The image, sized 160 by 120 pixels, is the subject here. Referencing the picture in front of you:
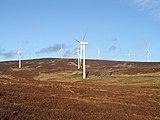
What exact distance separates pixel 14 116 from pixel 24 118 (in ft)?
1.58

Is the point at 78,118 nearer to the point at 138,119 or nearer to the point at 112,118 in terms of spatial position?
the point at 112,118

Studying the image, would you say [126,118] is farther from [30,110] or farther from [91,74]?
[91,74]

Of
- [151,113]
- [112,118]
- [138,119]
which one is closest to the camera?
[112,118]

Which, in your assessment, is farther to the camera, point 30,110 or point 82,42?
point 82,42

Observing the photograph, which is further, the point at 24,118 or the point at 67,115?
the point at 67,115

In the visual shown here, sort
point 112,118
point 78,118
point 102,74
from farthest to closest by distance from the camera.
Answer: point 102,74 → point 112,118 → point 78,118

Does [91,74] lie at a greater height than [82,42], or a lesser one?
lesser

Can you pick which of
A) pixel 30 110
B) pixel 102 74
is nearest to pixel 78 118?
pixel 30 110

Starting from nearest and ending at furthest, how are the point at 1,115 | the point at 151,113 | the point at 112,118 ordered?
1. the point at 1,115
2. the point at 112,118
3. the point at 151,113

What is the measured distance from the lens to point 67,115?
19.7 meters

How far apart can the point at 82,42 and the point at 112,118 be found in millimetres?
95110

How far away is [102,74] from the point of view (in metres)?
114

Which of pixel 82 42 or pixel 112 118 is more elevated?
pixel 82 42

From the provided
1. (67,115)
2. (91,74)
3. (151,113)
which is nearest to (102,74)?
(91,74)
